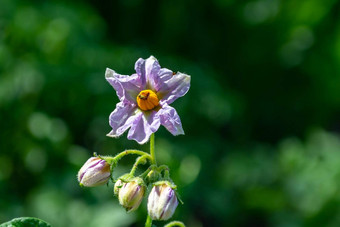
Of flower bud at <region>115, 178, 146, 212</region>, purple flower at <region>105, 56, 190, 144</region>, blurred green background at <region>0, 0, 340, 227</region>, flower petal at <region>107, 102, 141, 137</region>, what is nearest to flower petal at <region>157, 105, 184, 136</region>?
purple flower at <region>105, 56, 190, 144</region>

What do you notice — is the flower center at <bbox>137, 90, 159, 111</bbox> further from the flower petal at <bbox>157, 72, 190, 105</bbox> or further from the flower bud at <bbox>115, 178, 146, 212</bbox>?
the flower bud at <bbox>115, 178, 146, 212</bbox>

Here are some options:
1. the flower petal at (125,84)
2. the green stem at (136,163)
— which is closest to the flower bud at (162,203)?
the green stem at (136,163)

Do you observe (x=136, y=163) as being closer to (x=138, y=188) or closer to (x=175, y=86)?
(x=138, y=188)

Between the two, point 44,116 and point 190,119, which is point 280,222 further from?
point 44,116

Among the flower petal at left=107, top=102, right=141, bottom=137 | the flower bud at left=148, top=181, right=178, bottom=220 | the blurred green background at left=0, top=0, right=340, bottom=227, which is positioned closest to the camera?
the flower bud at left=148, top=181, right=178, bottom=220

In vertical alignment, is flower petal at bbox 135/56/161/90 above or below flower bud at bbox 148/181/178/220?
above

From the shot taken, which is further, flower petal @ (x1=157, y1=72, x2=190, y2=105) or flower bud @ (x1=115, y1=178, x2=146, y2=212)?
flower petal @ (x1=157, y1=72, x2=190, y2=105)
